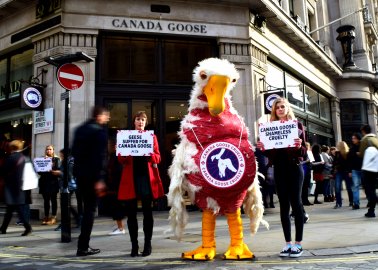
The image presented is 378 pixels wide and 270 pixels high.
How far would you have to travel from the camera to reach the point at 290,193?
5082 millimetres

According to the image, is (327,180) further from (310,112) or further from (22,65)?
(22,65)

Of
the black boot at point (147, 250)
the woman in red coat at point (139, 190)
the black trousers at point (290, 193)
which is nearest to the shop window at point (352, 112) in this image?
the black trousers at point (290, 193)

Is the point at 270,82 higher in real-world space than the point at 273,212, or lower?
higher

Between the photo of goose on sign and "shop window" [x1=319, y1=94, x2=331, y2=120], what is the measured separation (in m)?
15.8

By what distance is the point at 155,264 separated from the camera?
15.6 ft

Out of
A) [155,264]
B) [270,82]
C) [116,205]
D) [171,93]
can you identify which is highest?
[270,82]

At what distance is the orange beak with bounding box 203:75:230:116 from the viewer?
507 centimetres

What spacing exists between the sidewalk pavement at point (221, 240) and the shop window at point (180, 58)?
15.1 feet

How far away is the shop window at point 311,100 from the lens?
1789 centimetres

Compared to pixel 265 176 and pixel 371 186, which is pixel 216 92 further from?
pixel 371 186

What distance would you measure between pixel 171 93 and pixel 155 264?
278 inches

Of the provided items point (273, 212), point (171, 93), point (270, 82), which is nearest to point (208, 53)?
point (171, 93)

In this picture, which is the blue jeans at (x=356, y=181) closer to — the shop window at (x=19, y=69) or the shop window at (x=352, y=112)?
the shop window at (x=19, y=69)

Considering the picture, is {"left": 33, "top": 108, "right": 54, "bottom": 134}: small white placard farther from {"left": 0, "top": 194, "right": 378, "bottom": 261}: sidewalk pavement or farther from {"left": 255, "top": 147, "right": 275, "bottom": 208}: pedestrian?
{"left": 255, "top": 147, "right": 275, "bottom": 208}: pedestrian
